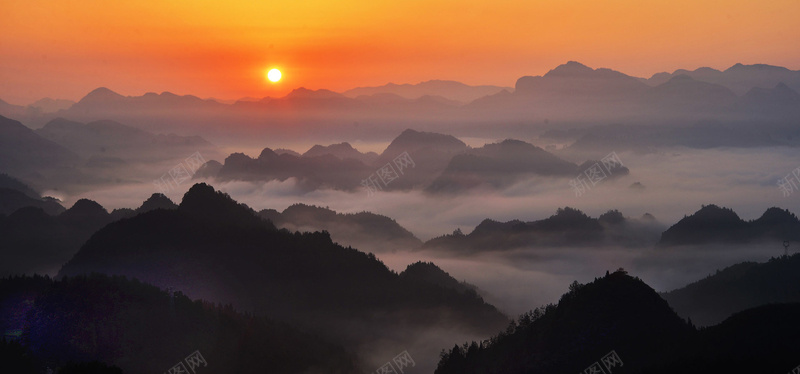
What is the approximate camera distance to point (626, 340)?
4569 inches

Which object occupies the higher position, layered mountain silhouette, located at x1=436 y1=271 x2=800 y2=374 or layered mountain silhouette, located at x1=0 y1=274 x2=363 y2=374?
layered mountain silhouette, located at x1=0 y1=274 x2=363 y2=374

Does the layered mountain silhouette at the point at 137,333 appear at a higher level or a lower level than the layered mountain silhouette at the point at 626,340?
higher

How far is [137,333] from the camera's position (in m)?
149

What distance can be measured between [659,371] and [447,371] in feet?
149

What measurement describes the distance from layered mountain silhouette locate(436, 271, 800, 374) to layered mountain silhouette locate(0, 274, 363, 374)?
43712 millimetres

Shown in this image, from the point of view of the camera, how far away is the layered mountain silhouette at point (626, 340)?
96.4m

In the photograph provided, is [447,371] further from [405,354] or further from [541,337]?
[405,354]

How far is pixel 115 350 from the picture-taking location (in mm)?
143875

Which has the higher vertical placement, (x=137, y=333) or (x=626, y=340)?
(x=137, y=333)

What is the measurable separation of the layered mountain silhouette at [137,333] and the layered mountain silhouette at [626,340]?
143 feet

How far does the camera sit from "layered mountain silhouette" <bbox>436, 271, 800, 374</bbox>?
316 feet

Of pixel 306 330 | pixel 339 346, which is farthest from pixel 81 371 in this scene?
pixel 306 330

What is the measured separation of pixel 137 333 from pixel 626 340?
3836 inches

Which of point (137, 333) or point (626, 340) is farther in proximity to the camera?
point (137, 333)
